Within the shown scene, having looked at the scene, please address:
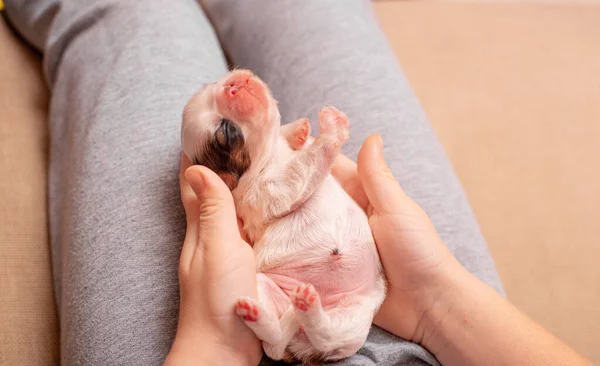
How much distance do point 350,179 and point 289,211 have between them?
24 centimetres

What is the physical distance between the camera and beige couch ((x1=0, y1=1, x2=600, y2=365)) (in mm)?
1375

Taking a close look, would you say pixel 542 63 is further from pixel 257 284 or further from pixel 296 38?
pixel 257 284

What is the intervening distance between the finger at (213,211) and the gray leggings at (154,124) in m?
0.17

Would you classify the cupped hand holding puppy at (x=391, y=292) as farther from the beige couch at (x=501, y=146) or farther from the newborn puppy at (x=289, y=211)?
the beige couch at (x=501, y=146)

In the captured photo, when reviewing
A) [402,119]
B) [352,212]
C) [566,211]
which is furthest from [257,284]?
[566,211]

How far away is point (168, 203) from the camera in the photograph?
4.12 ft

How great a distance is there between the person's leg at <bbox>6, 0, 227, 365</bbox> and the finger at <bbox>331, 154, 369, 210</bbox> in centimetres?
43

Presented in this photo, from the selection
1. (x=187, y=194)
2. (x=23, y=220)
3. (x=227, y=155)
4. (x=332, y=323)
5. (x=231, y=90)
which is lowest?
(x=23, y=220)

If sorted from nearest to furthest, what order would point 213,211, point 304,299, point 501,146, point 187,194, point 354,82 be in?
point 304,299 → point 213,211 → point 187,194 → point 354,82 → point 501,146

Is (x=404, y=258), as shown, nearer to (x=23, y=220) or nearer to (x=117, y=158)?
(x=117, y=158)

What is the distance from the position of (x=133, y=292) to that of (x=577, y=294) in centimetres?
135

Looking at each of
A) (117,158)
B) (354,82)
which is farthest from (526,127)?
(117,158)

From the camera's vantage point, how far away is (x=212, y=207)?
3.53ft

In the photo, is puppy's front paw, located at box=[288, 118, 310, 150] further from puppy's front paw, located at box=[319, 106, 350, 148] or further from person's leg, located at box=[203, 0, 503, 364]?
person's leg, located at box=[203, 0, 503, 364]
